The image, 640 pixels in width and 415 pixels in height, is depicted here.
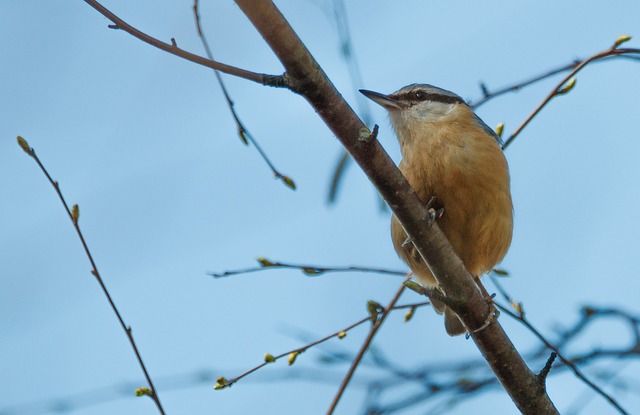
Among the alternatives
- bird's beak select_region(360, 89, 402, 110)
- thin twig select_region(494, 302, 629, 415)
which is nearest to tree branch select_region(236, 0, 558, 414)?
thin twig select_region(494, 302, 629, 415)

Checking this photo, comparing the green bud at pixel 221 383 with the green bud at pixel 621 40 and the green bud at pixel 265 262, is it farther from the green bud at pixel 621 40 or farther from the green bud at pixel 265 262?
the green bud at pixel 621 40

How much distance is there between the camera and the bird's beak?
4.54 m

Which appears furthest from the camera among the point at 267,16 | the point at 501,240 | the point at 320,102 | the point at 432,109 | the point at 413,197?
the point at 432,109

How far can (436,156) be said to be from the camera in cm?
386

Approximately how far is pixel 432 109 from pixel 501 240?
91cm

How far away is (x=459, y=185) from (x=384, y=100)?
40.4 inches

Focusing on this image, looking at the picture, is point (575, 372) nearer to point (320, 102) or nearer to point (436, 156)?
point (436, 156)

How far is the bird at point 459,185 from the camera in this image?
3.75 m

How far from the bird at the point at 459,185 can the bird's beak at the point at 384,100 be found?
17 centimetres

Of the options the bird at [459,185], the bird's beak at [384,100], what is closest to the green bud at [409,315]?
the bird at [459,185]

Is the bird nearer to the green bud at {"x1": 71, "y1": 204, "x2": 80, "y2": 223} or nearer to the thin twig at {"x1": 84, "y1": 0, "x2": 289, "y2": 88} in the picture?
the green bud at {"x1": 71, "y1": 204, "x2": 80, "y2": 223}

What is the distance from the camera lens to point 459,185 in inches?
148

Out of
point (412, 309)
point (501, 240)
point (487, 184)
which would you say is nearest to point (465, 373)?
point (412, 309)

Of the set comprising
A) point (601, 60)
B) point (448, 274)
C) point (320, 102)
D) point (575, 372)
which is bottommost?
point (575, 372)
